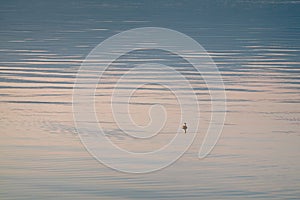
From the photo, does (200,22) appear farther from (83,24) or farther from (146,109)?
(146,109)

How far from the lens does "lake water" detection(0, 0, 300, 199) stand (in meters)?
11.7

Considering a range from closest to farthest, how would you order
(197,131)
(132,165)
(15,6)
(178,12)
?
1. (132,165)
2. (197,131)
3. (178,12)
4. (15,6)

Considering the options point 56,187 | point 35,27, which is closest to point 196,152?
point 56,187

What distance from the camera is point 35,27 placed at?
35.7m

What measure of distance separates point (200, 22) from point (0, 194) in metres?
26.9

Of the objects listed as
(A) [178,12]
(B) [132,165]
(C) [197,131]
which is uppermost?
(A) [178,12]

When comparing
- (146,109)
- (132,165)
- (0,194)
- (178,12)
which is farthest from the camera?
(178,12)

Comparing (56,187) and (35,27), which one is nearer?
(56,187)

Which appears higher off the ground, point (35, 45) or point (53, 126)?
point (35, 45)

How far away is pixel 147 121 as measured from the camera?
595 inches

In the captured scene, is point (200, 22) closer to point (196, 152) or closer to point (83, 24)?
point (83, 24)

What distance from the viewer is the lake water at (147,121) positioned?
1167cm

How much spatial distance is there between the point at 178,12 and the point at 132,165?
105ft

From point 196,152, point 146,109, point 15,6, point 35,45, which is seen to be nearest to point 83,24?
point 35,45
